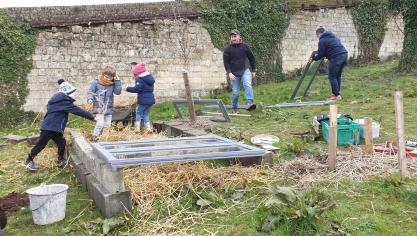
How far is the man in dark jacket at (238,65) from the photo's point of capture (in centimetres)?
948

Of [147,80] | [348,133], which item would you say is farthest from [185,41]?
[348,133]

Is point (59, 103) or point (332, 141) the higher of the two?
point (59, 103)

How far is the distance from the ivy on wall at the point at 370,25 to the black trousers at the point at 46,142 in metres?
15.0

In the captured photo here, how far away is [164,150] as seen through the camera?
466cm

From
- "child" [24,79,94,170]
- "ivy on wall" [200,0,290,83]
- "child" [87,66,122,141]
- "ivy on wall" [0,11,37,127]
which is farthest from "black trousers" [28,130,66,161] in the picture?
"ivy on wall" [200,0,290,83]

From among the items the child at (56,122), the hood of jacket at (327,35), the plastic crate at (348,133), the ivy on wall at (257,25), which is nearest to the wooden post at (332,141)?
the plastic crate at (348,133)

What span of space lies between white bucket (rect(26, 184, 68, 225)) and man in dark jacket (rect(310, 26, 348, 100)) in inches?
295

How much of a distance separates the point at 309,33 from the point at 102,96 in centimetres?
1074

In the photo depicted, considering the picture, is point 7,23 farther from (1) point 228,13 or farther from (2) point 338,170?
(2) point 338,170

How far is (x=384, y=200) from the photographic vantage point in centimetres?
389

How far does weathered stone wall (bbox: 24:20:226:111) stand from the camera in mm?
11430

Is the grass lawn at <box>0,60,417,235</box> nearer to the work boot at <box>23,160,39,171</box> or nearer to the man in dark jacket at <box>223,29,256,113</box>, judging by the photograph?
the work boot at <box>23,160,39,171</box>

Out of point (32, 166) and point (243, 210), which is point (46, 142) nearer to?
point (32, 166)

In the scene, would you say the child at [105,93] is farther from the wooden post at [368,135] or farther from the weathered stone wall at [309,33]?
the weathered stone wall at [309,33]
